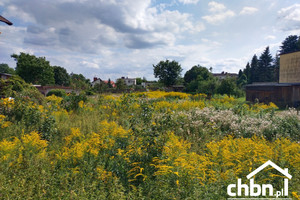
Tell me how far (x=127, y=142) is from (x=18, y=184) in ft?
6.15

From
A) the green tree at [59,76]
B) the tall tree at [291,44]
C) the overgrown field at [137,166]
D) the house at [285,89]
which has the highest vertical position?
the tall tree at [291,44]

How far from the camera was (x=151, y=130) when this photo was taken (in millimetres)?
3631

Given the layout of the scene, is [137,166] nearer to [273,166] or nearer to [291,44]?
[273,166]

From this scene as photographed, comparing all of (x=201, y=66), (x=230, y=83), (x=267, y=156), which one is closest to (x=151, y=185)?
(x=267, y=156)

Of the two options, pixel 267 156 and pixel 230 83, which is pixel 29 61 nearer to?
pixel 230 83

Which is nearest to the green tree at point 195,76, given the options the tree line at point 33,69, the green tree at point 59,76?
the tree line at point 33,69

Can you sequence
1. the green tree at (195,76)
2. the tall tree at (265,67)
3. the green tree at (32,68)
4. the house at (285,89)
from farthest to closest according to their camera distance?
the tall tree at (265,67) → the green tree at (32,68) → the green tree at (195,76) → the house at (285,89)

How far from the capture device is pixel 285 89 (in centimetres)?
1648

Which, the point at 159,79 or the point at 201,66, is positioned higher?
the point at 201,66

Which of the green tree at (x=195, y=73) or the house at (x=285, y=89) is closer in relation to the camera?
the house at (x=285, y=89)

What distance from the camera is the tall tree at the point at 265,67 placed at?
4656 cm

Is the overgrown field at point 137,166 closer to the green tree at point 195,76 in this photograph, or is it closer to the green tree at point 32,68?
the green tree at point 195,76

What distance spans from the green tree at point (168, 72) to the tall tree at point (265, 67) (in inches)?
757

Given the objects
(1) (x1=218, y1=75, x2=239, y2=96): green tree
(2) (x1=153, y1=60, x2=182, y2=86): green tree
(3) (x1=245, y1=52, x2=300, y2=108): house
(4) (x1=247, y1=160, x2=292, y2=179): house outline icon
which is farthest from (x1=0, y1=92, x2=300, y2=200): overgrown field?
(2) (x1=153, y1=60, x2=182, y2=86): green tree
